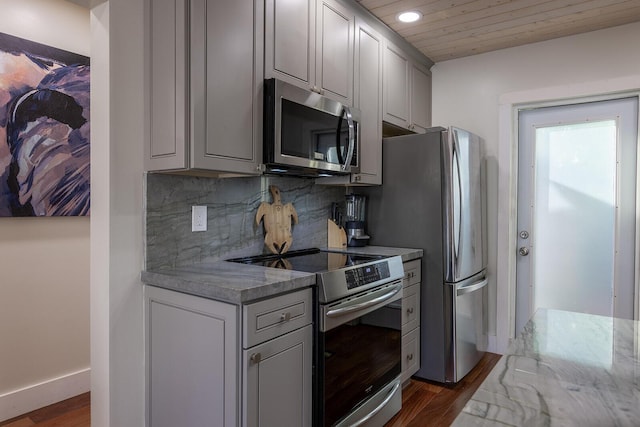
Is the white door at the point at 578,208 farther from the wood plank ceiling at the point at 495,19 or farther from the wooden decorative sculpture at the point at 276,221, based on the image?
the wooden decorative sculpture at the point at 276,221

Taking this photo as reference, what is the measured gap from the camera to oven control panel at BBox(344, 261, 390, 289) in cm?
196

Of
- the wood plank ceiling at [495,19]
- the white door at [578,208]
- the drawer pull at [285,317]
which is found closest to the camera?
the drawer pull at [285,317]

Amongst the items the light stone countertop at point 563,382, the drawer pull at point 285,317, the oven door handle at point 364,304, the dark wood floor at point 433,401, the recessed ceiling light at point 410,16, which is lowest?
the dark wood floor at point 433,401

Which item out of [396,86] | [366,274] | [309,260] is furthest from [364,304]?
[396,86]

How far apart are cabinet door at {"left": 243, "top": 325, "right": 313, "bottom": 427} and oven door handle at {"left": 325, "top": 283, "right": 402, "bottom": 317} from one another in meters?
0.14

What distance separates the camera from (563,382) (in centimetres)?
79

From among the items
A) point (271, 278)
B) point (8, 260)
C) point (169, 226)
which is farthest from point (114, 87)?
point (8, 260)

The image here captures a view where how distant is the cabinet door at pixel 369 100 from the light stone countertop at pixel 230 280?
3.41 feet

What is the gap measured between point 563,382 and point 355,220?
2301 mm

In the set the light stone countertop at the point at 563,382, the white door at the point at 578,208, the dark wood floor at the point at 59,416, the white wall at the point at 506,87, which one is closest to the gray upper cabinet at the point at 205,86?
the light stone countertop at the point at 563,382

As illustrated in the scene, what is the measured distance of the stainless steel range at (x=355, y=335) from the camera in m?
1.79

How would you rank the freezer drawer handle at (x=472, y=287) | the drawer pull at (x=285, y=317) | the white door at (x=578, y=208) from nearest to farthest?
the drawer pull at (x=285, y=317) < the freezer drawer handle at (x=472, y=287) < the white door at (x=578, y=208)

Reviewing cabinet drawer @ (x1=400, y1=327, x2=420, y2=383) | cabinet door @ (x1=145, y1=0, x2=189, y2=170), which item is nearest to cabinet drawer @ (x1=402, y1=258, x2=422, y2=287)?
cabinet drawer @ (x1=400, y1=327, x2=420, y2=383)

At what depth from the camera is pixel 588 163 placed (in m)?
3.05
